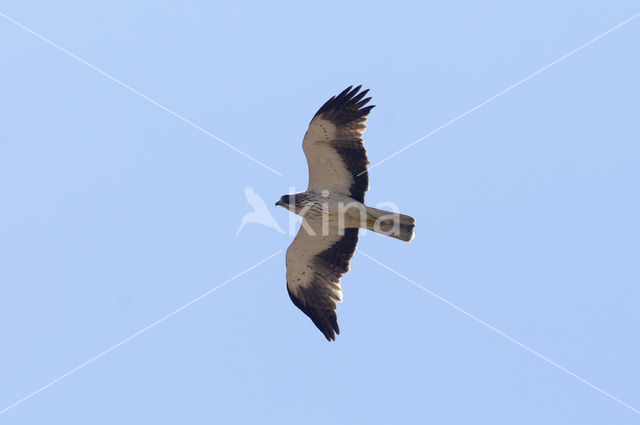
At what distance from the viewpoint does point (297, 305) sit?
56.3 feet

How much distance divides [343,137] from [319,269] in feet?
7.62

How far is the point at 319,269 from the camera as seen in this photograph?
1711 centimetres

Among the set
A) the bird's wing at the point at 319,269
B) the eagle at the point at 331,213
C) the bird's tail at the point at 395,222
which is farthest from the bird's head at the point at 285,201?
the bird's tail at the point at 395,222

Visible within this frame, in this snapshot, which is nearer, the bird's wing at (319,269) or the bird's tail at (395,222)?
the bird's tail at (395,222)

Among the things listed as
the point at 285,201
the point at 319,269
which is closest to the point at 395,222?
the point at 319,269

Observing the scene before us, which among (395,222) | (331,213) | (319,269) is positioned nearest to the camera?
(395,222)

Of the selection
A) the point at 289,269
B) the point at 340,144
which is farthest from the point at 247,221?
the point at 340,144

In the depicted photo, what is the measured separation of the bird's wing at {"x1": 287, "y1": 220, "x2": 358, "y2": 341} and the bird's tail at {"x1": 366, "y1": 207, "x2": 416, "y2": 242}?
699 mm

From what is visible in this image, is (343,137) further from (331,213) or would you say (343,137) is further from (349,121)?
(331,213)

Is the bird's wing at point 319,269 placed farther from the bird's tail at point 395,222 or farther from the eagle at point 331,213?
the bird's tail at point 395,222

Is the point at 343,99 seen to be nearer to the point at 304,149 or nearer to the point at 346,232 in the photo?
the point at 304,149

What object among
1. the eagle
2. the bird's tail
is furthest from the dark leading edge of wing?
the bird's tail

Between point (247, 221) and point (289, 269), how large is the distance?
1.56m

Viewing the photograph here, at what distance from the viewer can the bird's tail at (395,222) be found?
16406 mm
